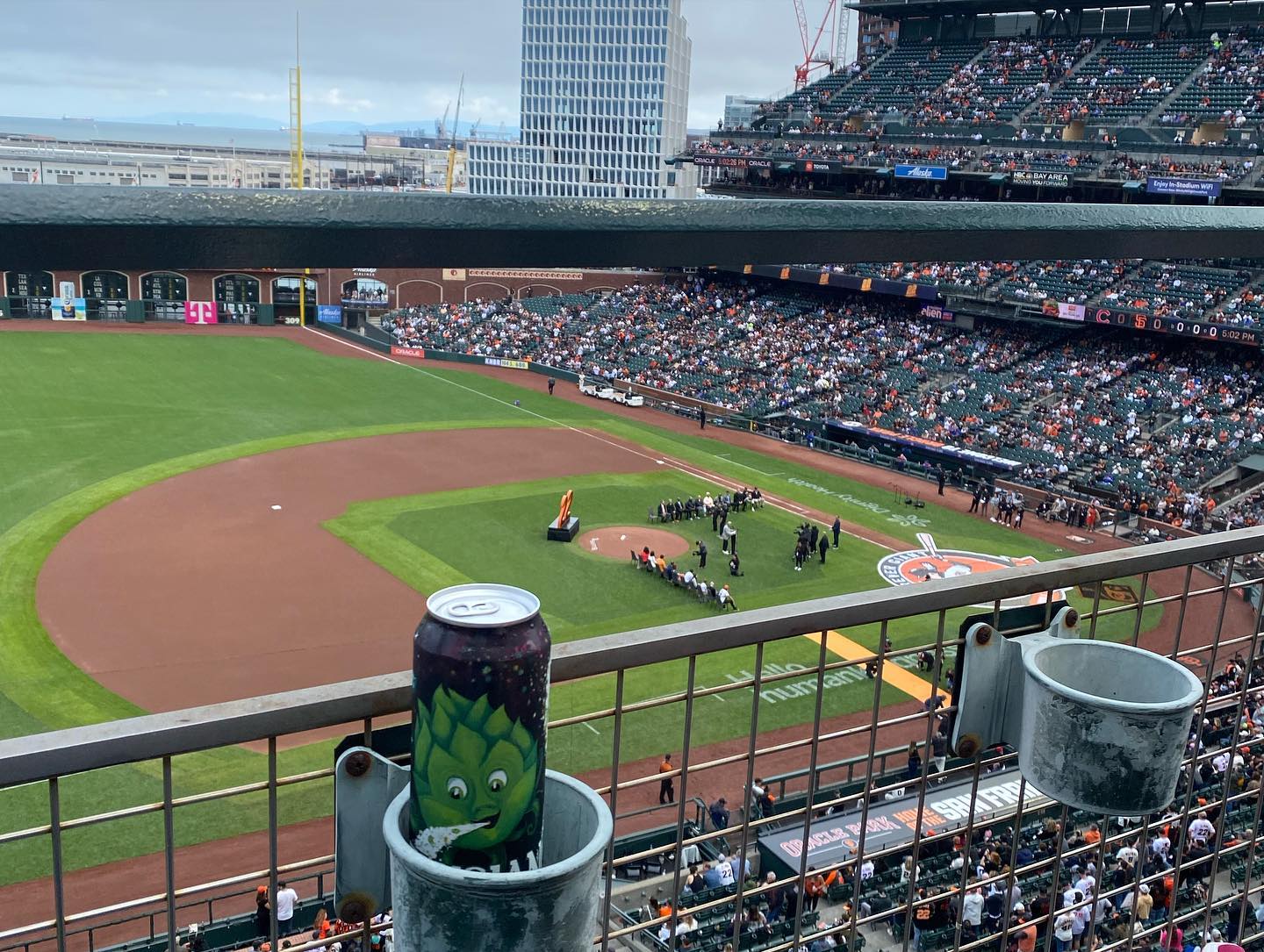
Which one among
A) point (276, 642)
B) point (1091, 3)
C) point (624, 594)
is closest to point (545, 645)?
point (276, 642)

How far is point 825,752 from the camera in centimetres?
1992

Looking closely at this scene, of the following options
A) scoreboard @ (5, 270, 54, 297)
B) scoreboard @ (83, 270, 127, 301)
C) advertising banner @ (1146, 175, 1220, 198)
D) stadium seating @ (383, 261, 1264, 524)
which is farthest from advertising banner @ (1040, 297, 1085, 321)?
scoreboard @ (5, 270, 54, 297)

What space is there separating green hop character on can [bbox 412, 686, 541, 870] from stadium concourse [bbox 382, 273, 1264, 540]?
3215cm

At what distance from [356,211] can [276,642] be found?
2150 centimetres

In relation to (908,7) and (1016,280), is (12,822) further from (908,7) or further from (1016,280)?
(908,7)

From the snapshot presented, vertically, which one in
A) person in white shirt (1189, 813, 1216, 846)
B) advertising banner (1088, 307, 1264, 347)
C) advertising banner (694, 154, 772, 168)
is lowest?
person in white shirt (1189, 813, 1216, 846)

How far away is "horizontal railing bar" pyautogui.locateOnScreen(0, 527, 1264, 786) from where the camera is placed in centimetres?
221

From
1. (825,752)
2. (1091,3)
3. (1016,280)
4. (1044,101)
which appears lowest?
(825,752)

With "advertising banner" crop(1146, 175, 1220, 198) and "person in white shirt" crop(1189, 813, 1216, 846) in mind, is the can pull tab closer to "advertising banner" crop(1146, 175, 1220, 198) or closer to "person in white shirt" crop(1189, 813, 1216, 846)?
"person in white shirt" crop(1189, 813, 1216, 846)

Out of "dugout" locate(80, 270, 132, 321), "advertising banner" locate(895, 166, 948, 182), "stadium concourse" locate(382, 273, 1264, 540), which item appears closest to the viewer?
"stadium concourse" locate(382, 273, 1264, 540)

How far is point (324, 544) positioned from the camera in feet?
93.2

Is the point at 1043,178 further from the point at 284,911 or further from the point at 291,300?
the point at 284,911

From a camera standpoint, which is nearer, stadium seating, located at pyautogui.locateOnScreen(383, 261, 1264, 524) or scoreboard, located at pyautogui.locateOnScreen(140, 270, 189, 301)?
stadium seating, located at pyautogui.locateOnScreen(383, 261, 1264, 524)

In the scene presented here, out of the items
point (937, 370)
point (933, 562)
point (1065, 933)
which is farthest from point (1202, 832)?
point (937, 370)
